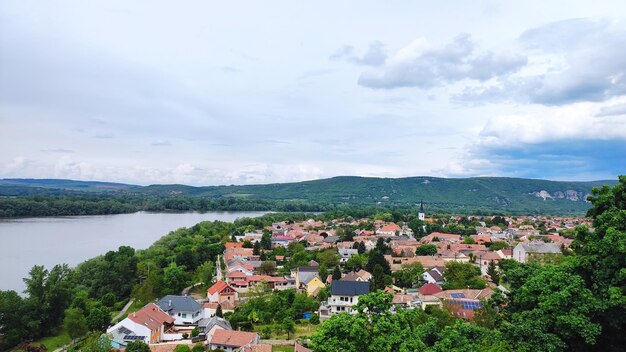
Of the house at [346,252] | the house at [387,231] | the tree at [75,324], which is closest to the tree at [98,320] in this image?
the tree at [75,324]

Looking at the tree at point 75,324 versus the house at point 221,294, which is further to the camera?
the house at point 221,294

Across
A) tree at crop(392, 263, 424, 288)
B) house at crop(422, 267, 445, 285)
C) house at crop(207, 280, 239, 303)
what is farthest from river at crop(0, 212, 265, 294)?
house at crop(422, 267, 445, 285)

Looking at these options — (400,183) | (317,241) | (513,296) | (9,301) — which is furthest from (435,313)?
(400,183)

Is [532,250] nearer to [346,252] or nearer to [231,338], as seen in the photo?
[346,252]

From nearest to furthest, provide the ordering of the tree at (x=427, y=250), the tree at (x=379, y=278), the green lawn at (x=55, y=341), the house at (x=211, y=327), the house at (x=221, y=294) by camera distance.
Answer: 1. the house at (x=211, y=327)
2. the green lawn at (x=55, y=341)
3. the house at (x=221, y=294)
4. the tree at (x=379, y=278)
5. the tree at (x=427, y=250)

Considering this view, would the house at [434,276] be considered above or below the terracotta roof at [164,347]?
above

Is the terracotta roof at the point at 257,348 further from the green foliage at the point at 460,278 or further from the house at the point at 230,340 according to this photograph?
the green foliage at the point at 460,278
